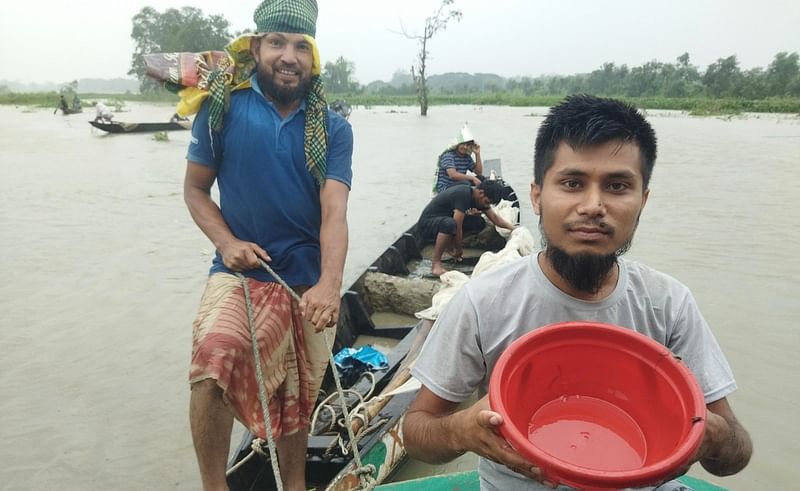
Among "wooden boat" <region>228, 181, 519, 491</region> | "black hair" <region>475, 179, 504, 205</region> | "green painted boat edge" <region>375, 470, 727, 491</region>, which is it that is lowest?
"wooden boat" <region>228, 181, 519, 491</region>

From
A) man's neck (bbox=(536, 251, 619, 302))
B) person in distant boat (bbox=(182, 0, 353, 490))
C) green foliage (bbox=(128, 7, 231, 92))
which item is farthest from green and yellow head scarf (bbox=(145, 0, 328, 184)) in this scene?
green foliage (bbox=(128, 7, 231, 92))

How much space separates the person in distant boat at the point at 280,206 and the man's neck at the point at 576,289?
0.99m

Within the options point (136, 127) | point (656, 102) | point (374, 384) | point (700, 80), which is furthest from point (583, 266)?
point (700, 80)

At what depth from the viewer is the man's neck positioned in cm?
139

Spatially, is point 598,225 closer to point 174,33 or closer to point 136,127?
point 136,127

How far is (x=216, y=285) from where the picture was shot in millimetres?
2119

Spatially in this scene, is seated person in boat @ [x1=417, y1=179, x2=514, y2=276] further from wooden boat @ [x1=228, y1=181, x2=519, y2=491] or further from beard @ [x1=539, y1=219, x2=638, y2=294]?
beard @ [x1=539, y1=219, x2=638, y2=294]

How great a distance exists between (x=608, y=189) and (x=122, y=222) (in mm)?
8854

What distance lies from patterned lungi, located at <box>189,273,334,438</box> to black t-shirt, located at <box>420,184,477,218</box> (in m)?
3.87

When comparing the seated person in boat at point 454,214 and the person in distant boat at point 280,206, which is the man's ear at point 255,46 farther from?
the seated person in boat at point 454,214

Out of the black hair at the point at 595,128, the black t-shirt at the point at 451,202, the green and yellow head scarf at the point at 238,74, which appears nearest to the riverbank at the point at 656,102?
the black t-shirt at the point at 451,202

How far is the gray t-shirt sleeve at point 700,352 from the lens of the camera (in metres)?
1.36

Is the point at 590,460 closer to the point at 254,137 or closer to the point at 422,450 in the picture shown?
the point at 422,450

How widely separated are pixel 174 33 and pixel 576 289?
61.6 meters
